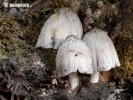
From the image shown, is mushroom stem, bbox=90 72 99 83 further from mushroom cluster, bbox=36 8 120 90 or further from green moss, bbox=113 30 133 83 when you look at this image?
green moss, bbox=113 30 133 83

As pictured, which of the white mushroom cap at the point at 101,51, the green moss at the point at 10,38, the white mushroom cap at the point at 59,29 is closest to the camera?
the white mushroom cap at the point at 101,51

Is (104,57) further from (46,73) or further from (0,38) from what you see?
(0,38)

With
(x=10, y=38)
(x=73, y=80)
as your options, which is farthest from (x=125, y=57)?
(x=10, y=38)

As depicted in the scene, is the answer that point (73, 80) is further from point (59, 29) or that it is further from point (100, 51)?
point (59, 29)

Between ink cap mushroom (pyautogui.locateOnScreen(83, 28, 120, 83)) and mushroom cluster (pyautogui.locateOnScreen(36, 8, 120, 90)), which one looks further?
ink cap mushroom (pyautogui.locateOnScreen(83, 28, 120, 83))

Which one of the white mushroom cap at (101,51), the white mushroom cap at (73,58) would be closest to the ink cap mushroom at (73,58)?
the white mushroom cap at (73,58)

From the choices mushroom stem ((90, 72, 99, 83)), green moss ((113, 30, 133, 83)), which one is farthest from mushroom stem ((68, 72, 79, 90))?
green moss ((113, 30, 133, 83))

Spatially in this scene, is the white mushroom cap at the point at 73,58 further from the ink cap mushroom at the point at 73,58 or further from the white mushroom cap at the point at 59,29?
the white mushroom cap at the point at 59,29

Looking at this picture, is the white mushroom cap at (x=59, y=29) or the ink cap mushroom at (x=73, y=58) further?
the white mushroom cap at (x=59, y=29)
